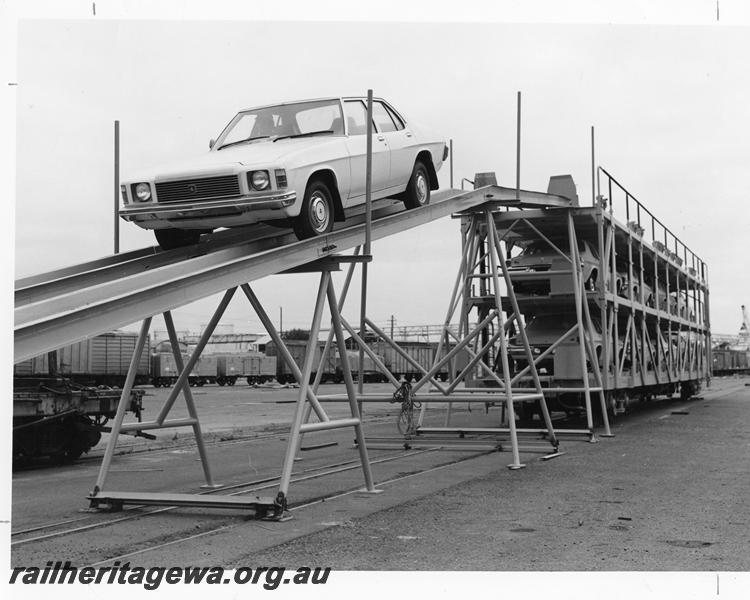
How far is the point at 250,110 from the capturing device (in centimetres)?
1108

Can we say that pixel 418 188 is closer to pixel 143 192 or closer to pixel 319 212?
pixel 319 212

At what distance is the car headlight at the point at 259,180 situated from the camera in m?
8.79

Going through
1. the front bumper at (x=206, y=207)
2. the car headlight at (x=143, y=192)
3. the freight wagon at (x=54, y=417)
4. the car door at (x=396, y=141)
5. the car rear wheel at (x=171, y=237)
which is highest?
the car door at (x=396, y=141)

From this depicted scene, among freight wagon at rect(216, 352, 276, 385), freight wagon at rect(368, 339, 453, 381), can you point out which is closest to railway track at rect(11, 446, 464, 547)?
freight wagon at rect(216, 352, 276, 385)

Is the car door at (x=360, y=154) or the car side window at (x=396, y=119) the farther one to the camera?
the car side window at (x=396, y=119)

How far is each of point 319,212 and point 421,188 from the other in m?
2.93

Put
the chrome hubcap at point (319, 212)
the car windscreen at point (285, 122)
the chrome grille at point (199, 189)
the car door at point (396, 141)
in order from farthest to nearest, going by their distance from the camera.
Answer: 1. the car door at point (396, 141)
2. the car windscreen at point (285, 122)
3. the chrome hubcap at point (319, 212)
4. the chrome grille at point (199, 189)

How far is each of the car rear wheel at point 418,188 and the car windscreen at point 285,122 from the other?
5.26ft

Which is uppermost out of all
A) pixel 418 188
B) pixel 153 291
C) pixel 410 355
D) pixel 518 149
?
pixel 518 149

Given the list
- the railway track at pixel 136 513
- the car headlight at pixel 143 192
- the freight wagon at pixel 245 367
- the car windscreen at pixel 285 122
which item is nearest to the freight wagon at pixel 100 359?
the freight wagon at pixel 245 367

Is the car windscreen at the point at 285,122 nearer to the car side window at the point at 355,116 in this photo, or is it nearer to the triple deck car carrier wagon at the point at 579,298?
the car side window at the point at 355,116

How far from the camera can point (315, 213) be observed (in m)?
9.49

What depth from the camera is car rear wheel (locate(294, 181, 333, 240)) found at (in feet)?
30.4

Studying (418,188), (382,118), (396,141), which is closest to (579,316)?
(418,188)
